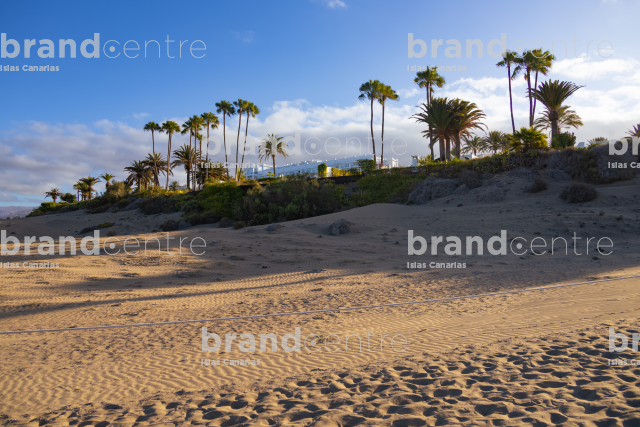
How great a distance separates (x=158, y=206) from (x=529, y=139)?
28.3 m

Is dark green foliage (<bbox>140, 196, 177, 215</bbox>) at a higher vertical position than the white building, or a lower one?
lower

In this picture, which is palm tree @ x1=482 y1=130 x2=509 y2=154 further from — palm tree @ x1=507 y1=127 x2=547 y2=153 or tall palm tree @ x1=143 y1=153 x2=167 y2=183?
tall palm tree @ x1=143 y1=153 x2=167 y2=183

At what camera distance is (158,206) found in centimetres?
2880

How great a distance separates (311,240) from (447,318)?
363 inches

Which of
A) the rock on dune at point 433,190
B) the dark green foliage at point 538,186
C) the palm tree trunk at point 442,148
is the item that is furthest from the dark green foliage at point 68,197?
the dark green foliage at point 538,186

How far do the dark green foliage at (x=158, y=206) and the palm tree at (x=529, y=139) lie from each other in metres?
26.3

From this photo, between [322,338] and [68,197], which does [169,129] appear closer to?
[68,197]

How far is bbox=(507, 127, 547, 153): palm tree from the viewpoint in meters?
22.5

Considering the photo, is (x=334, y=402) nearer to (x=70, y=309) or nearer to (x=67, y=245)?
(x=70, y=309)

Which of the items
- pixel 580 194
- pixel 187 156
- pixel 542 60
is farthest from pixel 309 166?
pixel 580 194

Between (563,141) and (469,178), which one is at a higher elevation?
(563,141)

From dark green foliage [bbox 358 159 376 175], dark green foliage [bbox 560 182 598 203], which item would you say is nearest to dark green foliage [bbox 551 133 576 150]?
dark green foliage [bbox 560 182 598 203]

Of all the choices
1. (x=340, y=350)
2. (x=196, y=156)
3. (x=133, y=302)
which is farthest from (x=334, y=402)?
(x=196, y=156)

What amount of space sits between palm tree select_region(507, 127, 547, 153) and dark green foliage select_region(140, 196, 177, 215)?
26251mm
